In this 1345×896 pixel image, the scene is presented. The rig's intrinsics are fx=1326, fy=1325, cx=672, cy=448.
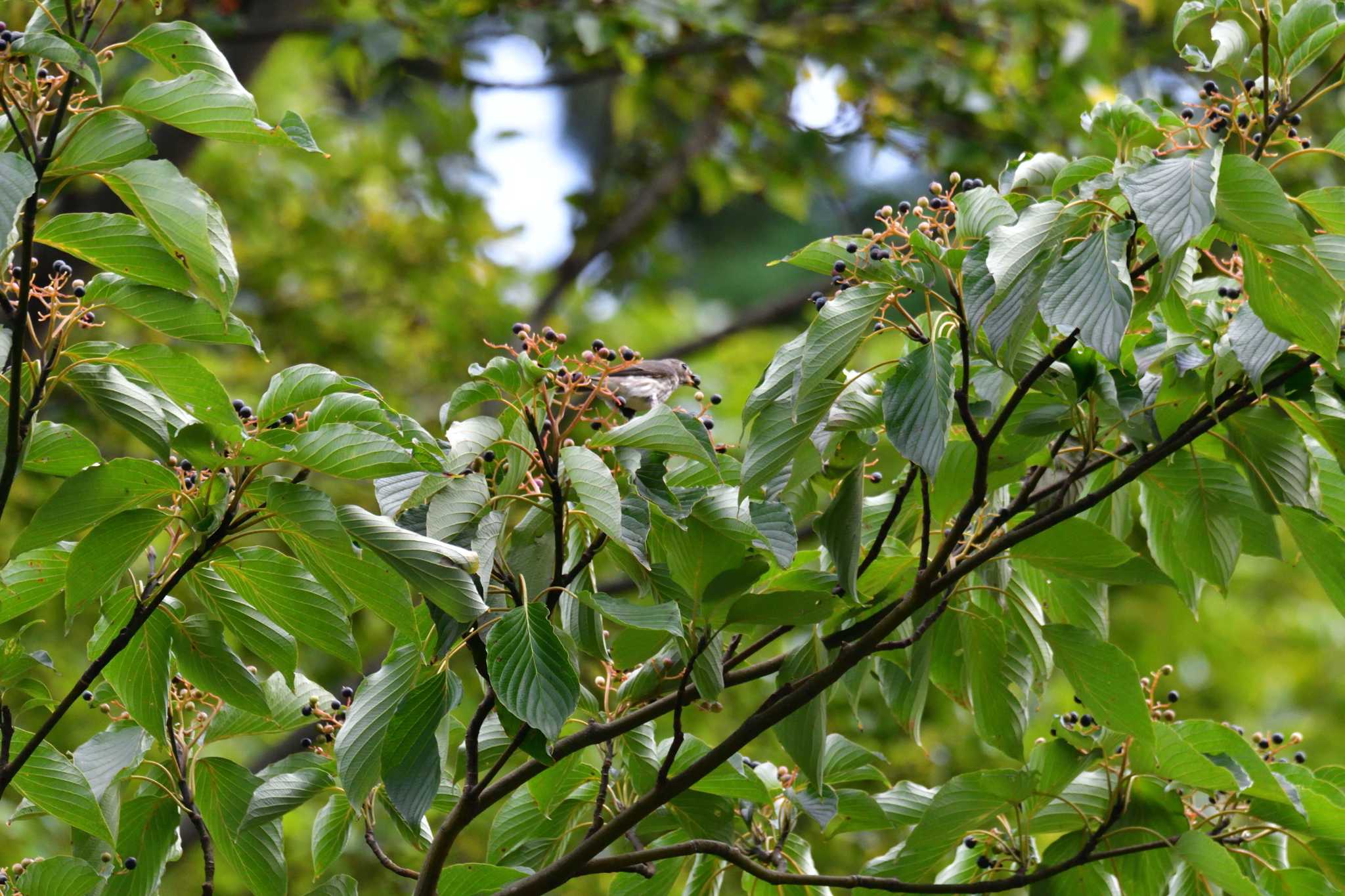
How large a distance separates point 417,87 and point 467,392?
4409 mm

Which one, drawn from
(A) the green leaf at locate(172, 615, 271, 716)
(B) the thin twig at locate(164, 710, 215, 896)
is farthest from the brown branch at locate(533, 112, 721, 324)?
(A) the green leaf at locate(172, 615, 271, 716)

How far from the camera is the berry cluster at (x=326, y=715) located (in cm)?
172

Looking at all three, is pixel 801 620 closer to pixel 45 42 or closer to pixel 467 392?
pixel 467 392

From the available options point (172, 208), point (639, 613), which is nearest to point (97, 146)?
point (172, 208)

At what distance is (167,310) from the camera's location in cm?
144

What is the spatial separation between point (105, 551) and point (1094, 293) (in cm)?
103

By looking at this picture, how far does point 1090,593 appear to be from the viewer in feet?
5.94

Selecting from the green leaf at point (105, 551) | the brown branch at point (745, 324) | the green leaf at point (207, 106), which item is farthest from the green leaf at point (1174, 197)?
the brown branch at point (745, 324)

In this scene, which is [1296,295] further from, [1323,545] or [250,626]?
[250,626]

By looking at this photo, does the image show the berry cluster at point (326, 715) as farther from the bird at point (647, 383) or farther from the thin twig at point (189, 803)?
the bird at point (647, 383)

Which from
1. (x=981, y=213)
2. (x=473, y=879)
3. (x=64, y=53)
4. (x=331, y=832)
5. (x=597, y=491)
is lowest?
(x=331, y=832)

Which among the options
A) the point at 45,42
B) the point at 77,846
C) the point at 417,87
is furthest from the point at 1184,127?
the point at 417,87

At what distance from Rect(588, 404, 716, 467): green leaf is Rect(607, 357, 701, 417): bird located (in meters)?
0.12

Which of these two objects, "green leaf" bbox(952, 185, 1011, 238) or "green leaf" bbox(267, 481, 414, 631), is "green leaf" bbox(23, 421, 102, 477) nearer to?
"green leaf" bbox(267, 481, 414, 631)
